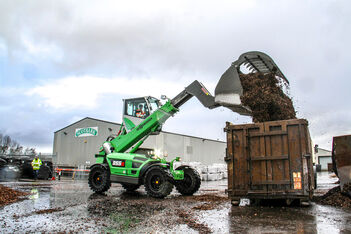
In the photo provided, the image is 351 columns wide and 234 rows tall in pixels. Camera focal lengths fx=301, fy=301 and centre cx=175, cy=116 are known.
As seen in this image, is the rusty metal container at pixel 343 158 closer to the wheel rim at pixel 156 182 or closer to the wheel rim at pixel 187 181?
the wheel rim at pixel 187 181

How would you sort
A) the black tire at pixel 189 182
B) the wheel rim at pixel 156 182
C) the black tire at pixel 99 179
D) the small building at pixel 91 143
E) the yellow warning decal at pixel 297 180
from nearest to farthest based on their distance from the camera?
the yellow warning decal at pixel 297 180 → the wheel rim at pixel 156 182 → the black tire at pixel 189 182 → the black tire at pixel 99 179 → the small building at pixel 91 143

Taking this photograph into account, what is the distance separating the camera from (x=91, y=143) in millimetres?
28250

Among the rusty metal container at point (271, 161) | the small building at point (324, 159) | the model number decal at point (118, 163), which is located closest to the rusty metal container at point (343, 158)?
the rusty metal container at point (271, 161)

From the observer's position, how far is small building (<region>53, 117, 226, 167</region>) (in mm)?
27812

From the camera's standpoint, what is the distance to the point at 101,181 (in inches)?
452

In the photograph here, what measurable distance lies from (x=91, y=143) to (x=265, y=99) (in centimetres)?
2244

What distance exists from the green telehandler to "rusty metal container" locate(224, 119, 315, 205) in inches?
47.9

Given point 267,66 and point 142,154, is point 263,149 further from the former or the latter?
point 142,154

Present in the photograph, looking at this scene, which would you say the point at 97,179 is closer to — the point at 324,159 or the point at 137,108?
the point at 137,108

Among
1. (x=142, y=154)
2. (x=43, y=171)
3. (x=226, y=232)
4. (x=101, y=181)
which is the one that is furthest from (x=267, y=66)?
(x=43, y=171)

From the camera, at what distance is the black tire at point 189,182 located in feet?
35.1

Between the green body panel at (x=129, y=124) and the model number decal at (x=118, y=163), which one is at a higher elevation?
the green body panel at (x=129, y=124)

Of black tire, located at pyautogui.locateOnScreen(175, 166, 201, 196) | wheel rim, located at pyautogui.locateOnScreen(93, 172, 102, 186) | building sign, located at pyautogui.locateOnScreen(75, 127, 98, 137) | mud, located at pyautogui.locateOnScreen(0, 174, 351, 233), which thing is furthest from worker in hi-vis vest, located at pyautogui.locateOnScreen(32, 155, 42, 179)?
mud, located at pyautogui.locateOnScreen(0, 174, 351, 233)

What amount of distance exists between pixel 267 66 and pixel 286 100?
4.01 feet
